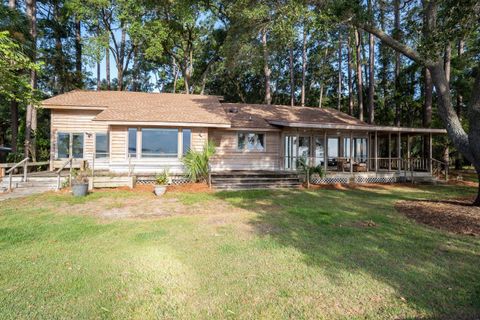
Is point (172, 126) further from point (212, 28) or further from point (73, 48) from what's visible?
point (73, 48)

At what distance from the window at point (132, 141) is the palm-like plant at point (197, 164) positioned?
8.80ft

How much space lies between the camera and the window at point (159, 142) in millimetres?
14148

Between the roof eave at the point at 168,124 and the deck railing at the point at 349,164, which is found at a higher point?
the roof eave at the point at 168,124

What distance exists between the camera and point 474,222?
706 cm

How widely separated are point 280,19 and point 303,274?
966 cm

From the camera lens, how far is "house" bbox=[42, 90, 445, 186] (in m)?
14.0

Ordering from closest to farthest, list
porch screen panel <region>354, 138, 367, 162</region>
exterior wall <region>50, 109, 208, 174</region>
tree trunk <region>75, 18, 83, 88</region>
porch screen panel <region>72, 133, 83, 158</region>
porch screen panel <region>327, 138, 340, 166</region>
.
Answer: exterior wall <region>50, 109, 208, 174</region>
porch screen panel <region>72, 133, 83, 158</region>
porch screen panel <region>327, 138, 340, 166</region>
porch screen panel <region>354, 138, 367, 162</region>
tree trunk <region>75, 18, 83, 88</region>

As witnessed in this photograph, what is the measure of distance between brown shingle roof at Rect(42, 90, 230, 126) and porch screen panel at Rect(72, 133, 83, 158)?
1.69m

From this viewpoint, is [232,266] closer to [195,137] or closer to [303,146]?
[195,137]

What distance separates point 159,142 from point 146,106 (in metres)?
2.92

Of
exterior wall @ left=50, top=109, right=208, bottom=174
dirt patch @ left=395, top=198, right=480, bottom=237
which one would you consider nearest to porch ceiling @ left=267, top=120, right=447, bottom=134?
exterior wall @ left=50, top=109, right=208, bottom=174

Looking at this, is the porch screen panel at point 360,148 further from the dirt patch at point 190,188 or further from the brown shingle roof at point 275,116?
the dirt patch at point 190,188

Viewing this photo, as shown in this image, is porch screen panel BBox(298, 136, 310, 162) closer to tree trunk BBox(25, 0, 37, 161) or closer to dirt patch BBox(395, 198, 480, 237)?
dirt patch BBox(395, 198, 480, 237)

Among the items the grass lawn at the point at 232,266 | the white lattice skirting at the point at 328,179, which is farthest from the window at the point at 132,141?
the white lattice skirting at the point at 328,179
